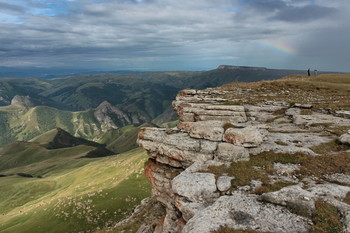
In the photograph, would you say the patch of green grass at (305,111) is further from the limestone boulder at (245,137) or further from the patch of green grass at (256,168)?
the patch of green grass at (256,168)

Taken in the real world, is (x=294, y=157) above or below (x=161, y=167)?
above

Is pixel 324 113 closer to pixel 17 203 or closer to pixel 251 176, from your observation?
pixel 251 176

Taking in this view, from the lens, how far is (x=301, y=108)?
4353 centimetres

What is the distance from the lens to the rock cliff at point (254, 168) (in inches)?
605

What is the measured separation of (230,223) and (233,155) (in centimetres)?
1105

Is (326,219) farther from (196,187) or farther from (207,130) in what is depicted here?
(207,130)

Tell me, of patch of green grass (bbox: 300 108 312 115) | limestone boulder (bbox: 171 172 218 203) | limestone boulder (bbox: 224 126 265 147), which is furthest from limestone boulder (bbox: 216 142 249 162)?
patch of green grass (bbox: 300 108 312 115)

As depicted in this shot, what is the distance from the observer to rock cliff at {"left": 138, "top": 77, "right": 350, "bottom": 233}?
15.4m

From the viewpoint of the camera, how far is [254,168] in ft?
74.7

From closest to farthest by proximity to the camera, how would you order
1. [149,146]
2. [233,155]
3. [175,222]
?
[175,222], [233,155], [149,146]

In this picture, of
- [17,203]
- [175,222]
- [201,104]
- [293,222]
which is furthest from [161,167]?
[17,203]

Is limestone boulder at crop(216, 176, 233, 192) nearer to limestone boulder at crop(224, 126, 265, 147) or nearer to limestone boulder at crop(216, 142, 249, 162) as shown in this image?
limestone boulder at crop(216, 142, 249, 162)

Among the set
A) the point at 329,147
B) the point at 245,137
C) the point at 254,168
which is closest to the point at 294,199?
the point at 254,168

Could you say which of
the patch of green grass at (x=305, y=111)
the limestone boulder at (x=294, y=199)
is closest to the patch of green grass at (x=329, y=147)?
the limestone boulder at (x=294, y=199)
